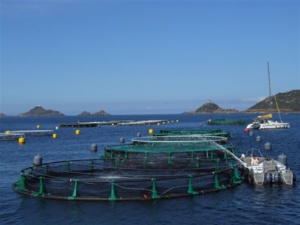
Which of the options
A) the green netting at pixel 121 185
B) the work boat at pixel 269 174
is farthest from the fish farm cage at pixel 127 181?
the work boat at pixel 269 174

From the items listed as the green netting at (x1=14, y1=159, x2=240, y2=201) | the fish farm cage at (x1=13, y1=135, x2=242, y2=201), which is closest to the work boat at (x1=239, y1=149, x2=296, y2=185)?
the fish farm cage at (x1=13, y1=135, x2=242, y2=201)

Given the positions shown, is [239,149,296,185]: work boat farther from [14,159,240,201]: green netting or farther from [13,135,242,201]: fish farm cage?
[14,159,240,201]: green netting

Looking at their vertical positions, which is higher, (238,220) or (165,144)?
(165,144)

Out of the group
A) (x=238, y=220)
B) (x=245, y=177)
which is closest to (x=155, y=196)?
(x=238, y=220)

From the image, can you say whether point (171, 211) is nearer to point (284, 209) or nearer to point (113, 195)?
point (113, 195)

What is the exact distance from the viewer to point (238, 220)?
22375mm

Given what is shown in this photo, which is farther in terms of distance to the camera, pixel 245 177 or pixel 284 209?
pixel 245 177

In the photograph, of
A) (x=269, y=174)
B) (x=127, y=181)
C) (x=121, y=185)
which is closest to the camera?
(x=127, y=181)

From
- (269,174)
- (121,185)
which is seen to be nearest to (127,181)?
(121,185)

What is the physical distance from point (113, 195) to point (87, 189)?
13.7 feet

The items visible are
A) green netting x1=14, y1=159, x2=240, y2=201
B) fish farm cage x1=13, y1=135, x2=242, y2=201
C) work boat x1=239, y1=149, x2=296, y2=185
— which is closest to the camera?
green netting x1=14, y1=159, x2=240, y2=201

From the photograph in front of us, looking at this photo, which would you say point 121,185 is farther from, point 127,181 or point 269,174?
point 269,174

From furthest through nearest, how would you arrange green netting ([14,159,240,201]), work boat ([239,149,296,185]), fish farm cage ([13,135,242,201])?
work boat ([239,149,296,185]) → fish farm cage ([13,135,242,201]) → green netting ([14,159,240,201])

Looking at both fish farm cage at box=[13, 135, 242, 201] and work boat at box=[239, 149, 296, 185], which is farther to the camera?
work boat at box=[239, 149, 296, 185]
